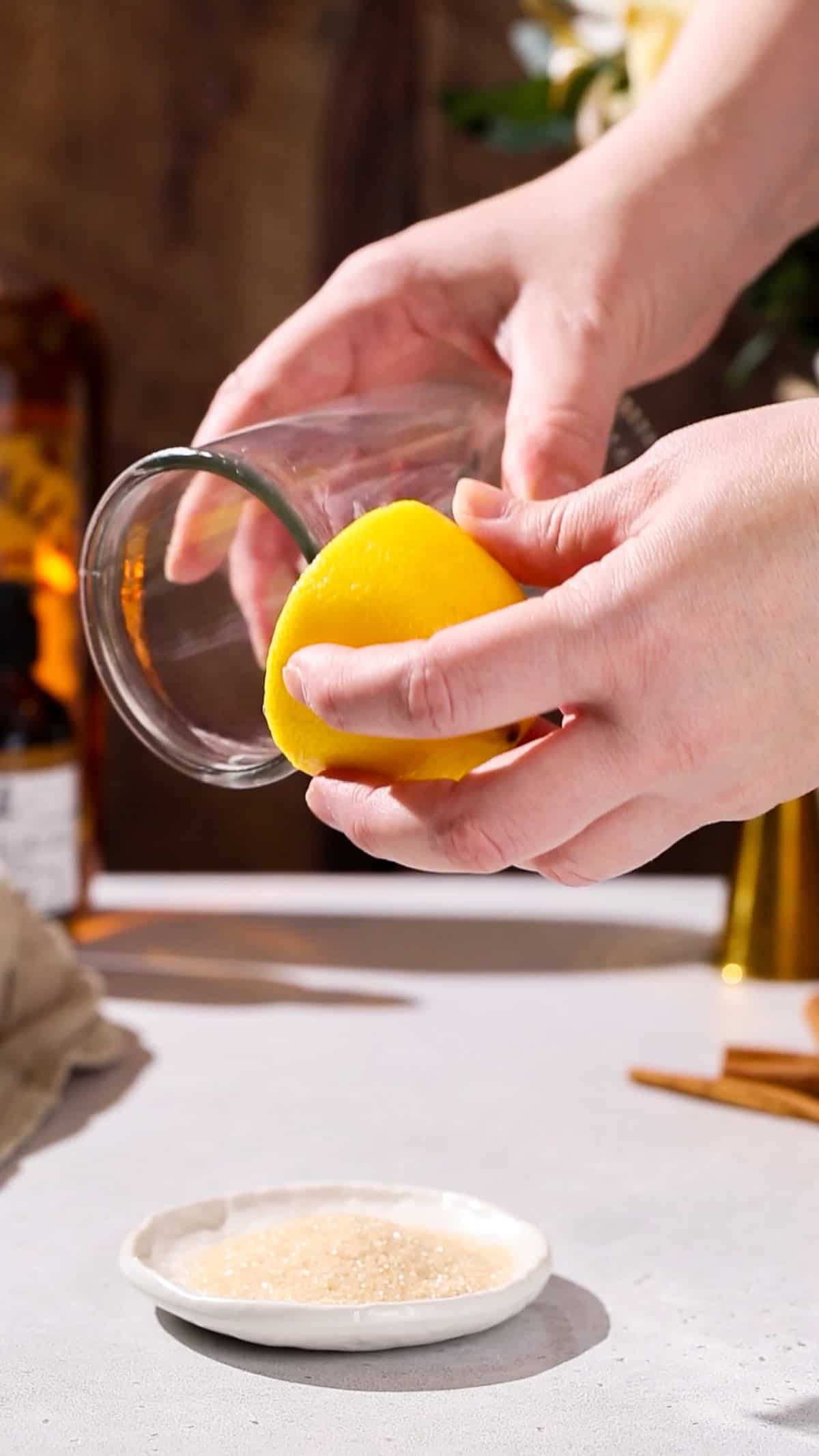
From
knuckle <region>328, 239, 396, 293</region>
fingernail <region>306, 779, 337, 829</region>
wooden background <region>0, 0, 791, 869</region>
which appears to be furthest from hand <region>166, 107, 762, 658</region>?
wooden background <region>0, 0, 791, 869</region>

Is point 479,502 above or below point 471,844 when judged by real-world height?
above

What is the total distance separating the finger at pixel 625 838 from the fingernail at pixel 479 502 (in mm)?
108

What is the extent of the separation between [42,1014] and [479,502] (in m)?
0.44

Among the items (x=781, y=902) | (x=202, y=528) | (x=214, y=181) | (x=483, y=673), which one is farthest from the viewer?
(x=214, y=181)

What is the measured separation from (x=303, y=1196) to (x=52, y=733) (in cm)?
53

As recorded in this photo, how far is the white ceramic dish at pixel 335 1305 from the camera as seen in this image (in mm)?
500

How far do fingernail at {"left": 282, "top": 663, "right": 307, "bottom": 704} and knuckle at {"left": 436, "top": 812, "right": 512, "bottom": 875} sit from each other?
6cm

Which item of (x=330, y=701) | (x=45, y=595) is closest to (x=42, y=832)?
(x=45, y=595)

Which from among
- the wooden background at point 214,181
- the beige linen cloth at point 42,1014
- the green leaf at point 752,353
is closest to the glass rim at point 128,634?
the beige linen cloth at point 42,1014

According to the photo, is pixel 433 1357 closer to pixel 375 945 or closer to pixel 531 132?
pixel 375 945

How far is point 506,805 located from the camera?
0.49 metres

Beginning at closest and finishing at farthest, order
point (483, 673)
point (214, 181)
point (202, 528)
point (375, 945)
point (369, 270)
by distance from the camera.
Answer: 1. point (483, 673)
2. point (202, 528)
3. point (369, 270)
4. point (375, 945)
5. point (214, 181)

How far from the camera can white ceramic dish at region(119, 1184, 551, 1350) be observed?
50 centimetres

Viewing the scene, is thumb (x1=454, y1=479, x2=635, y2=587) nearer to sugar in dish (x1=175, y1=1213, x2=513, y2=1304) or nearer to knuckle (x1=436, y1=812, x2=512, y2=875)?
knuckle (x1=436, y1=812, x2=512, y2=875)
